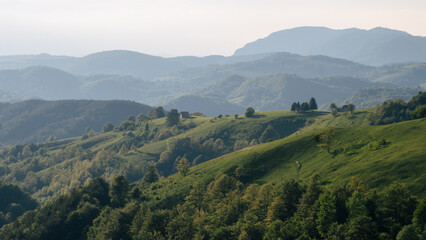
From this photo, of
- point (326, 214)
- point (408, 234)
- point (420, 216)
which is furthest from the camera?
point (326, 214)

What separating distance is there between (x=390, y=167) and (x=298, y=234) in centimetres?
3378

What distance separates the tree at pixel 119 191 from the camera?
154m

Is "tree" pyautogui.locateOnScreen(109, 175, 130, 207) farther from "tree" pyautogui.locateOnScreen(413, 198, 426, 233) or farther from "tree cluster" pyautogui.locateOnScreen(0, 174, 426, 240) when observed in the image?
"tree" pyautogui.locateOnScreen(413, 198, 426, 233)

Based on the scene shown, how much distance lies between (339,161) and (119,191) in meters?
77.2

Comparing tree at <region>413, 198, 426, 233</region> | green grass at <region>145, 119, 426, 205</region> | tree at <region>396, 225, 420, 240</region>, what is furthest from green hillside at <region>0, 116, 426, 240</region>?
tree at <region>396, 225, 420, 240</region>

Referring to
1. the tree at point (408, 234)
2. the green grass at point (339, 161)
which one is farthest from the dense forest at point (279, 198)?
the green grass at point (339, 161)

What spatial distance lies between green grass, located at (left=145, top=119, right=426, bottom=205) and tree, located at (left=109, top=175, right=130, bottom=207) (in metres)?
8.78

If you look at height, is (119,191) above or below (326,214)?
below

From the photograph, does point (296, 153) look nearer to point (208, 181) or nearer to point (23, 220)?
point (208, 181)

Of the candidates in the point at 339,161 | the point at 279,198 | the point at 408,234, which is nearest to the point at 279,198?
the point at 279,198

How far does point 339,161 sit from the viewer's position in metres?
125

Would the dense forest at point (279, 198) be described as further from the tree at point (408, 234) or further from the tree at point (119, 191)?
the tree at point (119, 191)

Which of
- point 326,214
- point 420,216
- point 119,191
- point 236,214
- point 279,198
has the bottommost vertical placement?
point 119,191

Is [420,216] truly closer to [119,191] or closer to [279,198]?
[279,198]
